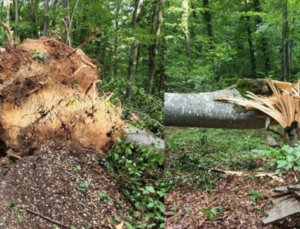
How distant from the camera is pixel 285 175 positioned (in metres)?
3.56

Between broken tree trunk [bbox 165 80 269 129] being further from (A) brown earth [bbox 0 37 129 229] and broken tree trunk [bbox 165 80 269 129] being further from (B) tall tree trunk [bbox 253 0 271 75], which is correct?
(B) tall tree trunk [bbox 253 0 271 75]

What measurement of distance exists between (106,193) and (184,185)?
1.29 m

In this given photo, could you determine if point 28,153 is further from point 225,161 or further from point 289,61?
point 289,61

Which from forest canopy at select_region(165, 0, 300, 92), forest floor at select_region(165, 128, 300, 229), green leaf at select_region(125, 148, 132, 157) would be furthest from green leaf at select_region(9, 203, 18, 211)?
forest canopy at select_region(165, 0, 300, 92)

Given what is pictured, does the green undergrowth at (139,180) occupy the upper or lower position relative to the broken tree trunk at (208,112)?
lower

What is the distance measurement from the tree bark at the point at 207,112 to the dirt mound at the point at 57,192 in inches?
43.7

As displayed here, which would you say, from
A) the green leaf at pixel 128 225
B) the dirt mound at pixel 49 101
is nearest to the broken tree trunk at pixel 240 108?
the dirt mound at pixel 49 101

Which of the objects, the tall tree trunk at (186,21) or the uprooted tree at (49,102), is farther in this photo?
the tall tree trunk at (186,21)

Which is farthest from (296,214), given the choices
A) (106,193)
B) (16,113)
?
(16,113)

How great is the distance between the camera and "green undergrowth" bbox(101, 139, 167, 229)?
267cm

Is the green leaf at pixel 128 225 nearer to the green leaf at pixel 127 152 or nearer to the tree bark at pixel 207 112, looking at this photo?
the green leaf at pixel 127 152

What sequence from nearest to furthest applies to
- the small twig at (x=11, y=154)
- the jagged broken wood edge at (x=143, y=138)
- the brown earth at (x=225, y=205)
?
1. the brown earth at (x=225, y=205)
2. the small twig at (x=11, y=154)
3. the jagged broken wood edge at (x=143, y=138)

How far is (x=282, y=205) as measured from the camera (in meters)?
2.74

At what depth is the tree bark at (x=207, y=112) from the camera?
11.8 feet
